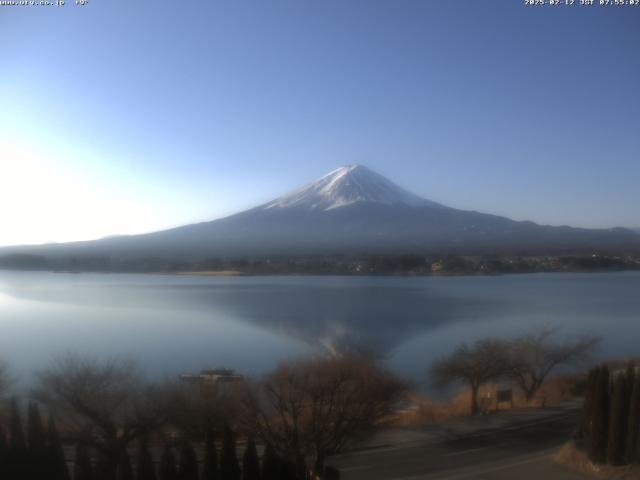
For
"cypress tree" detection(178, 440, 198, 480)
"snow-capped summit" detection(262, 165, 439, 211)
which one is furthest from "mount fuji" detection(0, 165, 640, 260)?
"cypress tree" detection(178, 440, 198, 480)

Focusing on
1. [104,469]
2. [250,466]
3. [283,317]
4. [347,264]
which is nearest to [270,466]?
[250,466]

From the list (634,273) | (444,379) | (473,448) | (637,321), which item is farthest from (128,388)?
(634,273)

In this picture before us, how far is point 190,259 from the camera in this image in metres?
22.6

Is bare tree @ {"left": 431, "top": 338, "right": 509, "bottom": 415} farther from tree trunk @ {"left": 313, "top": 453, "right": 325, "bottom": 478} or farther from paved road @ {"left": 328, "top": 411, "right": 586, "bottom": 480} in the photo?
tree trunk @ {"left": 313, "top": 453, "right": 325, "bottom": 478}

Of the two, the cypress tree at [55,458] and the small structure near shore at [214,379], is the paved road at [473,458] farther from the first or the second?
the cypress tree at [55,458]

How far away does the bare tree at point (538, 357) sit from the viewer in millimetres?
8429

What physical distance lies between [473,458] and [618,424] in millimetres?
1329

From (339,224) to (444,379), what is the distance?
28.5m

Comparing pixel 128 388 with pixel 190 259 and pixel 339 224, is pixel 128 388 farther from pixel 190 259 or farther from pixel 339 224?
pixel 339 224

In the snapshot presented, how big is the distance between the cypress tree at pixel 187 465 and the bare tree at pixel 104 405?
54cm

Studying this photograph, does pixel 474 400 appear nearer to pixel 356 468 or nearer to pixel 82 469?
pixel 356 468

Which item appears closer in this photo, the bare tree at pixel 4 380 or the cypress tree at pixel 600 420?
the cypress tree at pixel 600 420

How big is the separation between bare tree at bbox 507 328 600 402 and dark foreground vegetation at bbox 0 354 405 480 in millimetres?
2752

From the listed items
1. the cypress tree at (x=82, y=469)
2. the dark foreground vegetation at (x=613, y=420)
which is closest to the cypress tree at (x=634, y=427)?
the dark foreground vegetation at (x=613, y=420)
